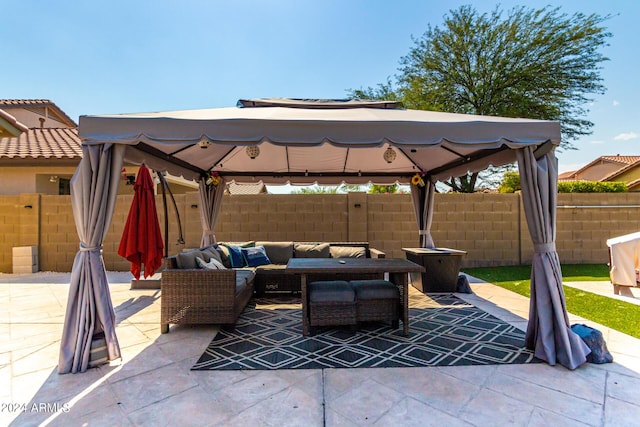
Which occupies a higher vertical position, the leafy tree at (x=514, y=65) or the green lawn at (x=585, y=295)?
the leafy tree at (x=514, y=65)

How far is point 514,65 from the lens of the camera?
1038 centimetres

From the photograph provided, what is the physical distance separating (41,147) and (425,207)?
439 inches

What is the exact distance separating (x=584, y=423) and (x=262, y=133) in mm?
3240

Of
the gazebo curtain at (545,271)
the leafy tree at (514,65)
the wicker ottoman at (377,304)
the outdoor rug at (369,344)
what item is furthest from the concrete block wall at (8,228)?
the leafy tree at (514,65)

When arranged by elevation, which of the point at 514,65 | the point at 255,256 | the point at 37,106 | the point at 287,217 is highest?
the point at 37,106

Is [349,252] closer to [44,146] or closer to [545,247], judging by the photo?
[545,247]

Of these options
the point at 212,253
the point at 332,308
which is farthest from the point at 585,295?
the point at 212,253

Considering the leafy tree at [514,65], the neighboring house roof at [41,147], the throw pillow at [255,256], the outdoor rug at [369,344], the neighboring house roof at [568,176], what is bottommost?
the outdoor rug at [369,344]

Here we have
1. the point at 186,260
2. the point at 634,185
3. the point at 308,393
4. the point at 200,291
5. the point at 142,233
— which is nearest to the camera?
the point at 308,393

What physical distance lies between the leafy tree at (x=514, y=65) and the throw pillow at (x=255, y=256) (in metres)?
7.54

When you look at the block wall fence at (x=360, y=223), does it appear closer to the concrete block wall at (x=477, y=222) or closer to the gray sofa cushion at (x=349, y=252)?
the concrete block wall at (x=477, y=222)

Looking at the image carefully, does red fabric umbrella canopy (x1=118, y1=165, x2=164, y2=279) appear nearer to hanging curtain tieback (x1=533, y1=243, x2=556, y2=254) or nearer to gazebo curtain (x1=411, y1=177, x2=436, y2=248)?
hanging curtain tieback (x1=533, y1=243, x2=556, y2=254)

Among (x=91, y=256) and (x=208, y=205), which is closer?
(x=91, y=256)

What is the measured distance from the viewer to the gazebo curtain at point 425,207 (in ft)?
22.1
